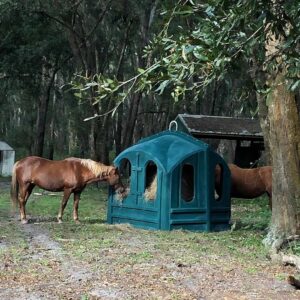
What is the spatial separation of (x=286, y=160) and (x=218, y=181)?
3447 mm

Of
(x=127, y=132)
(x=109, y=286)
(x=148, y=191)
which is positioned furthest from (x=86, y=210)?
(x=127, y=132)

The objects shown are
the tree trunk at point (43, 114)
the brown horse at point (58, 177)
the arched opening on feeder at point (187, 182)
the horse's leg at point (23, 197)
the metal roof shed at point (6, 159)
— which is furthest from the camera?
the metal roof shed at point (6, 159)

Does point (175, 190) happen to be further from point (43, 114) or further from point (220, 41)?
point (43, 114)

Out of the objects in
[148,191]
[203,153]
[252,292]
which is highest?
[203,153]

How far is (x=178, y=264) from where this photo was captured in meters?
7.12

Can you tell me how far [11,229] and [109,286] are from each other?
4693 mm

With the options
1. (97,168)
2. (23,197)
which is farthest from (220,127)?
(23,197)

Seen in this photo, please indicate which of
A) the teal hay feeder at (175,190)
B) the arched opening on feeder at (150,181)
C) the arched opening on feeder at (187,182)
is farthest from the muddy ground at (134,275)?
the arched opening on feeder at (187,182)

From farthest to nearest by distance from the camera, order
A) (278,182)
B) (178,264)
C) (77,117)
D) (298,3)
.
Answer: (77,117), (278,182), (178,264), (298,3)

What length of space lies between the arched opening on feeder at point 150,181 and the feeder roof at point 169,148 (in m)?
0.28

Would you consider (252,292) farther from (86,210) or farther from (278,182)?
(86,210)

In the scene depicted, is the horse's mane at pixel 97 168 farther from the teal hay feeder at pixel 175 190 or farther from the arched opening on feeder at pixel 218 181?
the arched opening on feeder at pixel 218 181

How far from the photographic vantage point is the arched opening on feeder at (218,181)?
11.2 meters

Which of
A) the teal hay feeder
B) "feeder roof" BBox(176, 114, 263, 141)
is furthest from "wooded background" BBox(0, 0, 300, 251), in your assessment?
the teal hay feeder
